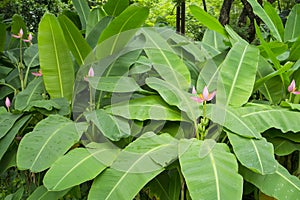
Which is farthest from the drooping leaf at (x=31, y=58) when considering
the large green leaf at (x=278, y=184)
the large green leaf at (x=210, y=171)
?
the large green leaf at (x=278, y=184)

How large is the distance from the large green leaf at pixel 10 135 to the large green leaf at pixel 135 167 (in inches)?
20.5

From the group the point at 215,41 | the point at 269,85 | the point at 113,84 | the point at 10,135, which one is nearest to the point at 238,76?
the point at 269,85

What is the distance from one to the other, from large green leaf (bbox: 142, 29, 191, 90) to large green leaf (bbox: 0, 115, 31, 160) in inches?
26.2

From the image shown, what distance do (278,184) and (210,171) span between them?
0.29m

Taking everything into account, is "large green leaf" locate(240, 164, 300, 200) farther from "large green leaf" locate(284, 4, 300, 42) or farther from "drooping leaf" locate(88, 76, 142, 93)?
"large green leaf" locate(284, 4, 300, 42)

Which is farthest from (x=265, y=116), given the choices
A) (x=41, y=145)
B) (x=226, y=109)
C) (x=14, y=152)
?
(x=14, y=152)

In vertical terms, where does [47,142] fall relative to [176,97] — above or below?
below

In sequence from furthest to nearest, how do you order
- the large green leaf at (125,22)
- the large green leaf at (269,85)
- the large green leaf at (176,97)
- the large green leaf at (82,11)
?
the large green leaf at (82,11) < the large green leaf at (269,85) < the large green leaf at (125,22) < the large green leaf at (176,97)

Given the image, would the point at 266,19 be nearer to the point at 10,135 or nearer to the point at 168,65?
the point at 168,65

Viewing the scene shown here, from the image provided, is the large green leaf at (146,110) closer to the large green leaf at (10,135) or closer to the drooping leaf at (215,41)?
the large green leaf at (10,135)

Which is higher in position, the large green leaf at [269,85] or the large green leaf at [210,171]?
the large green leaf at [269,85]

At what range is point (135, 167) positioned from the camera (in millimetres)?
1379

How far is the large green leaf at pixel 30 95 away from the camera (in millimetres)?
1821

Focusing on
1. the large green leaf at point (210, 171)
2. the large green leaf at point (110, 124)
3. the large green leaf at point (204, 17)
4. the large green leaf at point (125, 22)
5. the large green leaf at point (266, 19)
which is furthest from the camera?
the large green leaf at point (266, 19)
